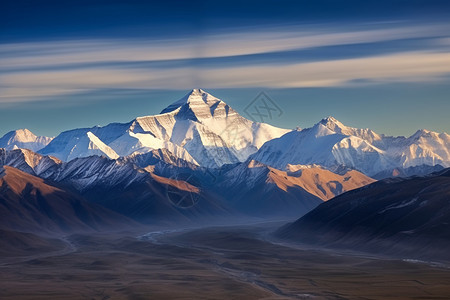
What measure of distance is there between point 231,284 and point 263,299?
2287 cm

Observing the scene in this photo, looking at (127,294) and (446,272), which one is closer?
(127,294)

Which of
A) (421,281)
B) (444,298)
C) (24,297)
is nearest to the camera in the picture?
(444,298)

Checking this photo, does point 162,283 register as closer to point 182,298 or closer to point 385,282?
point 182,298

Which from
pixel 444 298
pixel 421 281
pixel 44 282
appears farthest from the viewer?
pixel 44 282

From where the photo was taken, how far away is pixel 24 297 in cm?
16800

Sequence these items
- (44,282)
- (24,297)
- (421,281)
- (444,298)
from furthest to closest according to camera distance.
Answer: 1. (44,282)
2. (421,281)
3. (24,297)
4. (444,298)

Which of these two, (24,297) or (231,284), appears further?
(231,284)

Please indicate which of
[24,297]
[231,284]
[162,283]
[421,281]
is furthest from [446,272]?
[24,297]

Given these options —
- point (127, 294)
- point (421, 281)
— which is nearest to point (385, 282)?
point (421, 281)

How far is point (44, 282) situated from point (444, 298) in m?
85.7

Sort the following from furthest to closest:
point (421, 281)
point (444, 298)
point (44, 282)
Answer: point (44, 282) → point (421, 281) → point (444, 298)

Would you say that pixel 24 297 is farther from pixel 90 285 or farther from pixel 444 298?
pixel 444 298

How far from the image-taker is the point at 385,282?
182 m

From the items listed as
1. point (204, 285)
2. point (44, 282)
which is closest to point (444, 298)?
point (204, 285)
